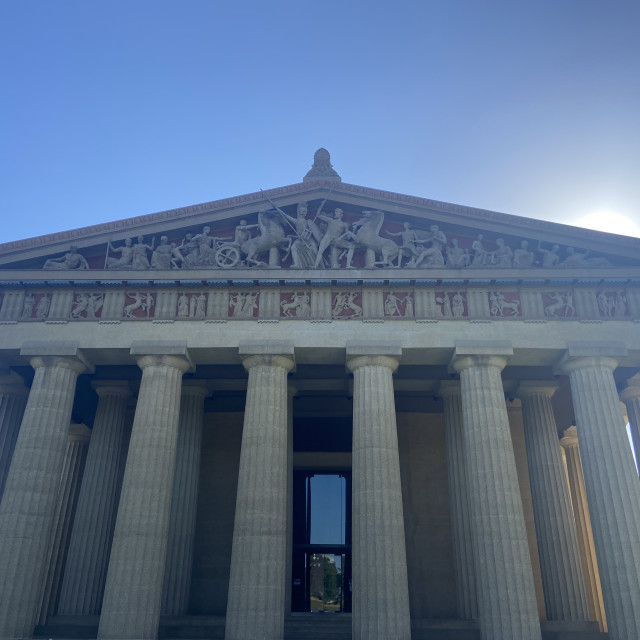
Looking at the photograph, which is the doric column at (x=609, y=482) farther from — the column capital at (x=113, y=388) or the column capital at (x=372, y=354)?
the column capital at (x=113, y=388)

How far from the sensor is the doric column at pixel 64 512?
2720 centimetres

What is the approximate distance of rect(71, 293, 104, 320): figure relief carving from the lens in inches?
914

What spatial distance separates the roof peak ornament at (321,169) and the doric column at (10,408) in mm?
12931

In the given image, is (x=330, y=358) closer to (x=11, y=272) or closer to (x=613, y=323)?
(x=613, y=323)

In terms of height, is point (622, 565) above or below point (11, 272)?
below

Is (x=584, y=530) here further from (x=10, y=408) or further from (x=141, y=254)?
(x=10, y=408)

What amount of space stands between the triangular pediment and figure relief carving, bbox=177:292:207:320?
0.74m

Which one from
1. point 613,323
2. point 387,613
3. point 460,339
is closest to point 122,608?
point 387,613

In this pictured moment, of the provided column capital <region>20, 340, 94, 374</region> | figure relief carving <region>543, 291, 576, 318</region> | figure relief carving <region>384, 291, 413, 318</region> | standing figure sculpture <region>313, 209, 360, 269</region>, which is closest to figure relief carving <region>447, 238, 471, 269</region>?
figure relief carving <region>384, 291, 413, 318</region>

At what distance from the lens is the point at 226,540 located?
91.0 ft

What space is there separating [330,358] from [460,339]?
4366 millimetres

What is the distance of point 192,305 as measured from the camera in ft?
76.1

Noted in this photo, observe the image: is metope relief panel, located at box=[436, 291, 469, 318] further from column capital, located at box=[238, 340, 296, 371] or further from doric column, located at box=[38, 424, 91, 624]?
doric column, located at box=[38, 424, 91, 624]

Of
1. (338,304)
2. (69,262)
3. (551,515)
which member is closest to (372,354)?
(338,304)
